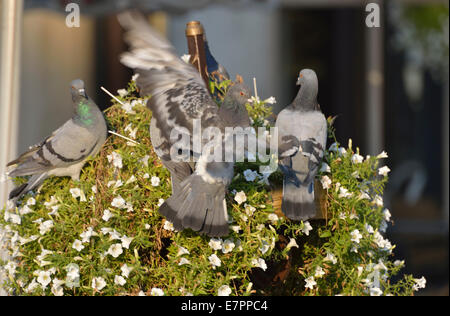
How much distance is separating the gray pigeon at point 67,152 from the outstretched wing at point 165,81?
0.77 ft

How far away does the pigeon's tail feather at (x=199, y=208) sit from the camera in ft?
4.88

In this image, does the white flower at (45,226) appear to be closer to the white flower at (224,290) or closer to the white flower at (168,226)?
the white flower at (168,226)

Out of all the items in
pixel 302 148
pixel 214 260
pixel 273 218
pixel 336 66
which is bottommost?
pixel 214 260

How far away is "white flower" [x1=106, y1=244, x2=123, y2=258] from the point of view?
1545 mm

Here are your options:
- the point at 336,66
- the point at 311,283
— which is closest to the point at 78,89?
the point at 311,283

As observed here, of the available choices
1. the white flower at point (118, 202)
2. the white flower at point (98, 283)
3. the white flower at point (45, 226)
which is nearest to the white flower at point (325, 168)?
the white flower at point (118, 202)

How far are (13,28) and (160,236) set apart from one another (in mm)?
1119

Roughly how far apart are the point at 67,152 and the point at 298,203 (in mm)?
748

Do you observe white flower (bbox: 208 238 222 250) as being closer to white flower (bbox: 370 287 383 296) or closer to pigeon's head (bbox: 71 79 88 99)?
white flower (bbox: 370 287 383 296)

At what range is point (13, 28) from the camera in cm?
217

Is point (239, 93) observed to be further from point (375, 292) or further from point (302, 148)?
point (375, 292)

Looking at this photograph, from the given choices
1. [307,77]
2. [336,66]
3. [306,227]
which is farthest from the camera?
[336,66]

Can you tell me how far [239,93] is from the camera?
1.64m

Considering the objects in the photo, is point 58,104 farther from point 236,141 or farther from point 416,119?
point 416,119
